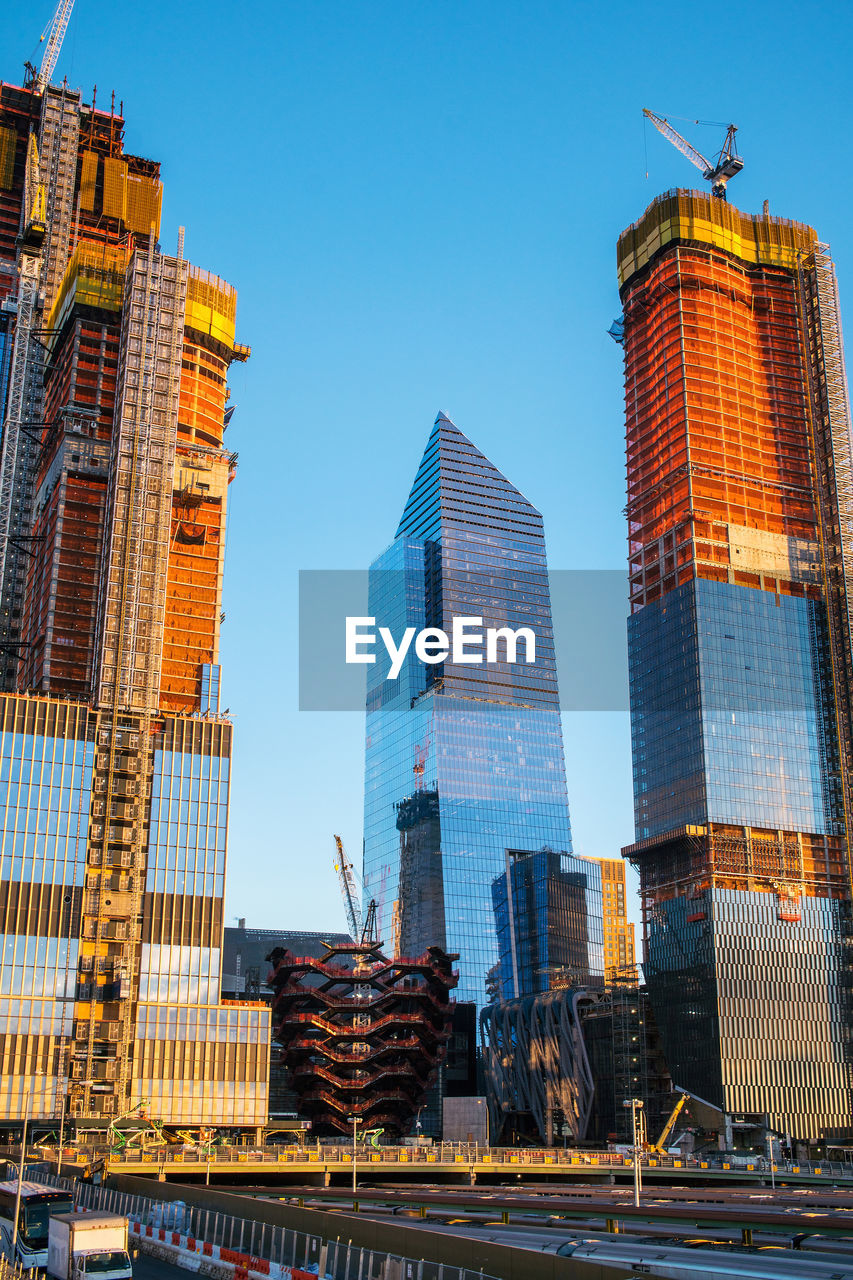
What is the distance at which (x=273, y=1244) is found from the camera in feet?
168

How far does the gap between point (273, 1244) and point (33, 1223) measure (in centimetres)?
1000

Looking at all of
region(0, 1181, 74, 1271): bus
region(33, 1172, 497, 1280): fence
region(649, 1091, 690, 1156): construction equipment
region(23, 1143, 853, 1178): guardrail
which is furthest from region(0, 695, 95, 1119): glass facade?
region(0, 1181, 74, 1271): bus

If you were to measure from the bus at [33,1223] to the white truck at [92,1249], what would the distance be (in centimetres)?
379

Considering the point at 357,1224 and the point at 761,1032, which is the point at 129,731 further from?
the point at 357,1224

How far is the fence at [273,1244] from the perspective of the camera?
42.8 m

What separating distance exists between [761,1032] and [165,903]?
8849 cm

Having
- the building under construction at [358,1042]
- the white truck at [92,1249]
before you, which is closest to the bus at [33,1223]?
the white truck at [92,1249]

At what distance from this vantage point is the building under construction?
17988 cm

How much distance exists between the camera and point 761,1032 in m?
191

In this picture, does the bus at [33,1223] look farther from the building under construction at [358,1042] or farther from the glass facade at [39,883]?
the building under construction at [358,1042]

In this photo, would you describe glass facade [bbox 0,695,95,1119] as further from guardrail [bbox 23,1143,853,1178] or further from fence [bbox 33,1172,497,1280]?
fence [bbox 33,1172,497,1280]

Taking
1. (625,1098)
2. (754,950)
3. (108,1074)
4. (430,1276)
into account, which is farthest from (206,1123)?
(430,1276)

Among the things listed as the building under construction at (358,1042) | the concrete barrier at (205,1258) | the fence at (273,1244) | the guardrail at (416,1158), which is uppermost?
the building under construction at (358,1042)

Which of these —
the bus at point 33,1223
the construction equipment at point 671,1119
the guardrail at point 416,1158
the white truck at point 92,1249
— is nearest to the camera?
the white truck at point 92,1249
